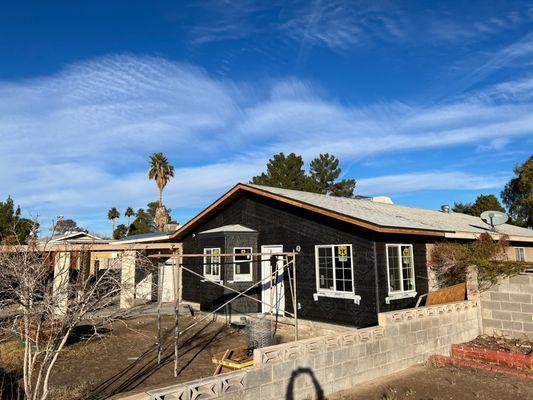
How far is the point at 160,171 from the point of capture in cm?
4725

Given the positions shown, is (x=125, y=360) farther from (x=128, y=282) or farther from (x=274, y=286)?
(x=128, y=282)

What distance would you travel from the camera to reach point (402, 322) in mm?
8992

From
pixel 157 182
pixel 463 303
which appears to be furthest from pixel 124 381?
pixel 157 182

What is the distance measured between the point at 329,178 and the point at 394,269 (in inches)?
1457

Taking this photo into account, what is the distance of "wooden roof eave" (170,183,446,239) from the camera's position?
10.7 m

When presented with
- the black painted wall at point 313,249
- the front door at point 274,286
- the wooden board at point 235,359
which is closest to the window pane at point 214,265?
the black painted wall at point 313,249

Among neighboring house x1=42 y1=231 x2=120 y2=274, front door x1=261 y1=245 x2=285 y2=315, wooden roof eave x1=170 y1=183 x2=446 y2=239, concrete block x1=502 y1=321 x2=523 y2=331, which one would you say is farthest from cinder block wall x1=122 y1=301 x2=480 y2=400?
front door x1=261 y1=245 x2=285 y2=315

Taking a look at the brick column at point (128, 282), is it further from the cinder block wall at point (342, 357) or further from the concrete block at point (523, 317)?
the concrete block at point (523, 317)

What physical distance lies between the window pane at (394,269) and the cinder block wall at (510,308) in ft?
7.55

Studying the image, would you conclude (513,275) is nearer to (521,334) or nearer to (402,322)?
(521,334)

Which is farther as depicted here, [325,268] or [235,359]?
[325,268]

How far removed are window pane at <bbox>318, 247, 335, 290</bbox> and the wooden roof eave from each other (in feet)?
4.75

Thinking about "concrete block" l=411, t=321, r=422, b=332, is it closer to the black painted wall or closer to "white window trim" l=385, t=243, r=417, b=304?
the black painted wall

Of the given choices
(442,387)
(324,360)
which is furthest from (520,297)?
(324,360)
